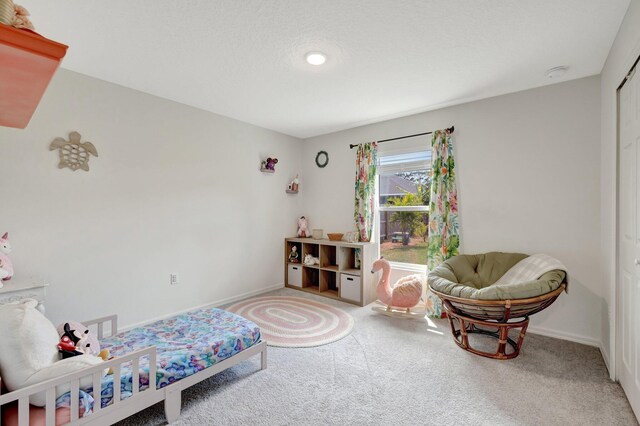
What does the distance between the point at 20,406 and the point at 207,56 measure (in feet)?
7.77

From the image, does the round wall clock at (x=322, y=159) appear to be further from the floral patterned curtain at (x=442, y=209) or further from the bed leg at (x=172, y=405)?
the bed leg at (x=172, y=405)

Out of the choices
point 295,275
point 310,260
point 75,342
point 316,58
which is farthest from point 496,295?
point 295,275

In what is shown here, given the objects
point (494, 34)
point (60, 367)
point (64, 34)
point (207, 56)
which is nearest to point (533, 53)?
point (494, 34)

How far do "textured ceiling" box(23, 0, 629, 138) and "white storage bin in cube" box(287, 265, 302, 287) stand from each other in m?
2.41

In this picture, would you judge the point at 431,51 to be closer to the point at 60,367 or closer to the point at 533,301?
the point at 533,301

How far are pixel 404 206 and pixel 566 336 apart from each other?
2075 millimetres

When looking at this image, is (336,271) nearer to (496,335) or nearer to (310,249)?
(310,249)

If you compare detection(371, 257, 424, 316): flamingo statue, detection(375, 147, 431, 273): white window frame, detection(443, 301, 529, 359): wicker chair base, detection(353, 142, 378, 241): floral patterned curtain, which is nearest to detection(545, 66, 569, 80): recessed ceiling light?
detection(375, 147, 431, 273): white window frame

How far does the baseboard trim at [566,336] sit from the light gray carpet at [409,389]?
10cm

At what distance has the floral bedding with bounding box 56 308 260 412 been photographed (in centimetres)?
167

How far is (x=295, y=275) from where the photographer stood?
4.66 m

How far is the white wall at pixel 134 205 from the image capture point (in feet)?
8.34

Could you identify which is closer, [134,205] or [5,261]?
[5,261]

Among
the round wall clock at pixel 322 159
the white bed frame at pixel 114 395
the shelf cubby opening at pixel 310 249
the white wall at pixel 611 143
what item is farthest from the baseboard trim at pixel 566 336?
the round wall clock at pixel 322 159
